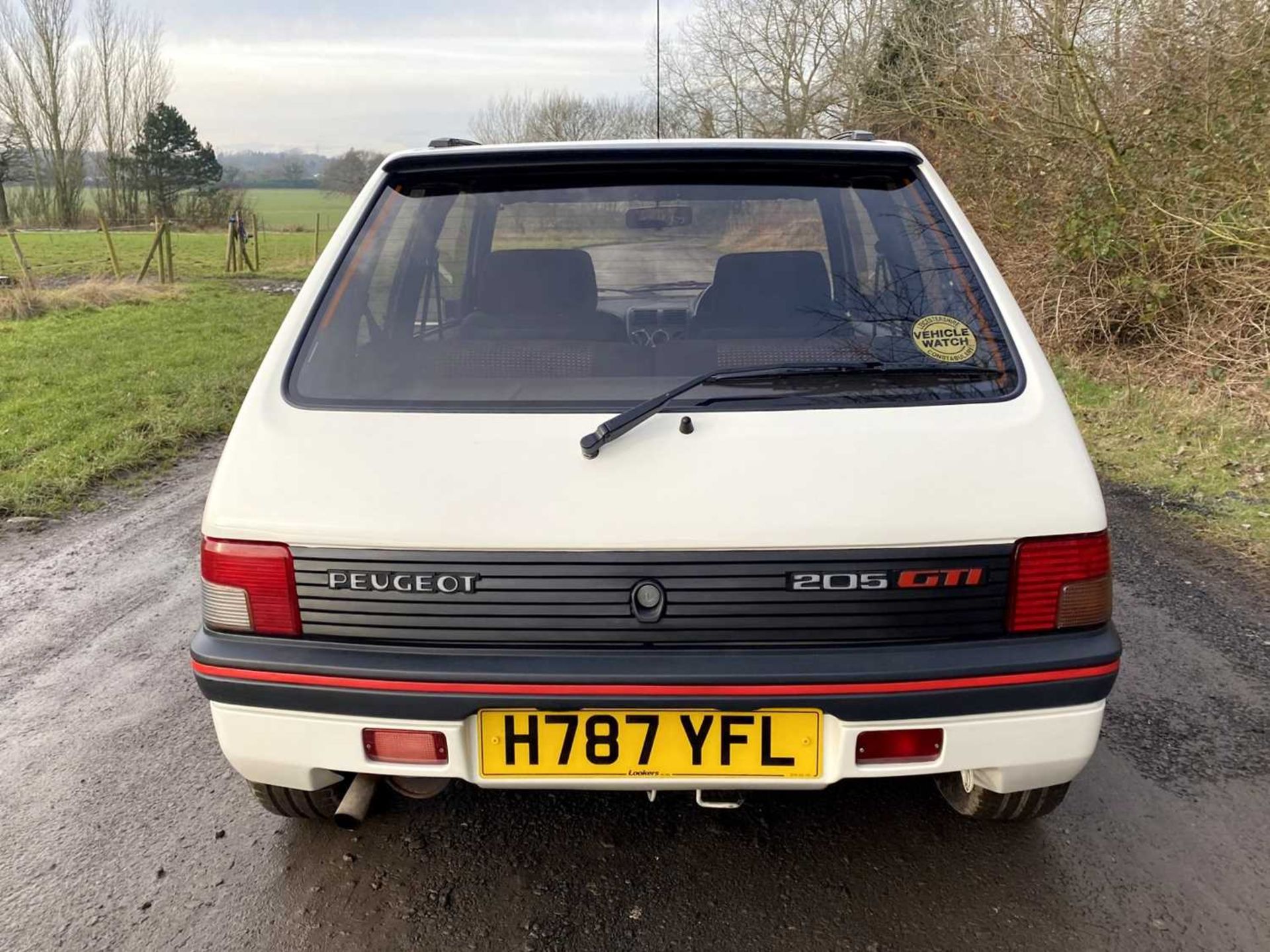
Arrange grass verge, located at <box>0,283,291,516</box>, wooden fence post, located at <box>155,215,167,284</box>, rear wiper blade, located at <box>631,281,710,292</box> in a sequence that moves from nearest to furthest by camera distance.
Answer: rear wiper blade, located at <box>631,281,710,292</box> < grass verge, located at <box>0,283,291,516</box> < wooden fence post, located at <box>155,215,167,284</box>

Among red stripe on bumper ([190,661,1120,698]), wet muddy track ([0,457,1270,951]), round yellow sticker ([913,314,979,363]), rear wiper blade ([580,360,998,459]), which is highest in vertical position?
round yellow sticker ([913,314,979,363])

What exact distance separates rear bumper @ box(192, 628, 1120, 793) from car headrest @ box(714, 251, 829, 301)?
91cm

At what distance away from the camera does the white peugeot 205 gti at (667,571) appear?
188 cm

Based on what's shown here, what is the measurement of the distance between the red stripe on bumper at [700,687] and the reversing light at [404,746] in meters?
0.12

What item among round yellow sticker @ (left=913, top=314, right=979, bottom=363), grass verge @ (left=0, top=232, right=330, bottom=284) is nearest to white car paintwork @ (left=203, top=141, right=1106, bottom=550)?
round yellow sticker @ (left=913, top=314, right=979, bottom=363)

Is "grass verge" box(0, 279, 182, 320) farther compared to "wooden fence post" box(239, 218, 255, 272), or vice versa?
"wooden fence post" box(239, 218, 255, 272)

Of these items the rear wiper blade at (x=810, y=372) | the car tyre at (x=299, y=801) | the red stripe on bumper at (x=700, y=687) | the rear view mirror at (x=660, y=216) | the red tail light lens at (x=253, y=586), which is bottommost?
the car tyre at (x=299, y=801)

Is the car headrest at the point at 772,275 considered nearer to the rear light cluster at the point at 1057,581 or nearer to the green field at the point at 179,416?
the rear light cluster at the point at 1057,581

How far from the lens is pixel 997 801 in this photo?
91.5 inches

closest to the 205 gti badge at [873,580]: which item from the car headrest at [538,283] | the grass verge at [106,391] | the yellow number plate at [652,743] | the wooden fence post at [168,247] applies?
the yellow number plate at [652,743]

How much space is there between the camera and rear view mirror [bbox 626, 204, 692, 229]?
240 cm

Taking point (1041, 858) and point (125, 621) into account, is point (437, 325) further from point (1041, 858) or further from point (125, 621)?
point (125, 621)

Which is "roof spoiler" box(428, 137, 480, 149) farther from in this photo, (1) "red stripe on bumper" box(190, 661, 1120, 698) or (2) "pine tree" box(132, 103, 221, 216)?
(2) "pine tree" box(132, 103, 221, 216)

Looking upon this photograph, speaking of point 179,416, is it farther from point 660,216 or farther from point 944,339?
point 944,339
